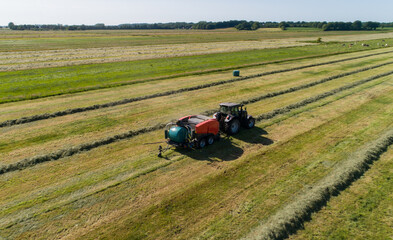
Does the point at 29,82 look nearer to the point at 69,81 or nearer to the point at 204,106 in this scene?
the point at 69,81

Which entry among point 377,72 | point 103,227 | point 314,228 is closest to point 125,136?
point 103,227

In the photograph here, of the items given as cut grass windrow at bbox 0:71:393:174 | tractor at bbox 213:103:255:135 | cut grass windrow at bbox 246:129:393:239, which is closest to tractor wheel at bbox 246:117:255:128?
tractor at bbox 213:103:255:135

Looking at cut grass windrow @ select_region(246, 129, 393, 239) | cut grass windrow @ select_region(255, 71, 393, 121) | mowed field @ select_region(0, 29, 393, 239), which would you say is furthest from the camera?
cut grass windrow @ select_region(255, 71, 393, 121)

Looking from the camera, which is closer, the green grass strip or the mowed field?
the mowed field

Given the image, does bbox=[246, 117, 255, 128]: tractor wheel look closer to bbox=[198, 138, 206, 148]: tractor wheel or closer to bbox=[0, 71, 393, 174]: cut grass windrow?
bbox=[0, 71, 393, 174]: cut grass windrow

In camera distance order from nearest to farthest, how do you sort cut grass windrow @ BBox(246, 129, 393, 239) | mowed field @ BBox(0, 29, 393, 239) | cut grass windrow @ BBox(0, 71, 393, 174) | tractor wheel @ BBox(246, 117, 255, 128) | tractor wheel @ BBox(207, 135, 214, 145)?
1. cut grass windrow @ BBox(246, 129, 393, 239)
2. mowed field @ BBox(0, 29, 393, 239)
3. cut grass windrow @ BBox(0, 71, 393, 174)
4. tractor wheel @ BBox(207, 135, 214, 145)
5. tractor wheel @ BBox(246, 117, 255, 128)

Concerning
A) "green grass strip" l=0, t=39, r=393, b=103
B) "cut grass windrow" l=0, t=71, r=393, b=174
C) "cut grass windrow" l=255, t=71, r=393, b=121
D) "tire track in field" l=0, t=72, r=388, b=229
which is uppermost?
"green grass strip" l=0, t=39, r=393, b=103

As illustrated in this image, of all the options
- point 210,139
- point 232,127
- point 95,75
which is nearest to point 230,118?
point 232,127

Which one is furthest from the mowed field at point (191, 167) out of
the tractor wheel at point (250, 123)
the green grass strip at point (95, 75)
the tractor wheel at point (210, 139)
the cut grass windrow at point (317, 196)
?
the green grass strip at point (95, 75)
